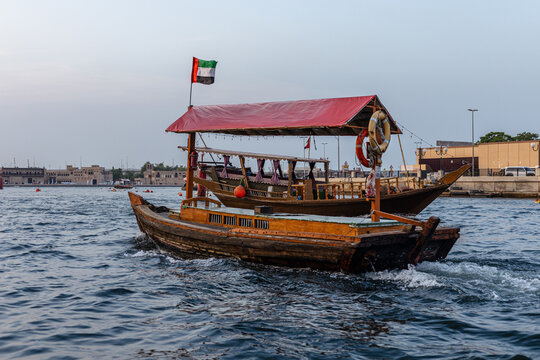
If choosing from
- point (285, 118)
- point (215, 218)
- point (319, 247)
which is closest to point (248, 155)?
point (285, 118)

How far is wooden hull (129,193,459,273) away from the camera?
35.7ft

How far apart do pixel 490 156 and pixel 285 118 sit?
201 ft

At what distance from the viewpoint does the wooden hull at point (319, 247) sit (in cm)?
1088

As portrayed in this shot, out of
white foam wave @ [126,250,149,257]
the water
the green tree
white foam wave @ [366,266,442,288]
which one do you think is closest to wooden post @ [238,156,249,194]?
white foam wave @ [126,250,149,257]

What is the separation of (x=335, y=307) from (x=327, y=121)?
8.23 m

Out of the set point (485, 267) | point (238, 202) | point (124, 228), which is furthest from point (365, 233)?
point (124, 228)

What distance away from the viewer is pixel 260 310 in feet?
29.5

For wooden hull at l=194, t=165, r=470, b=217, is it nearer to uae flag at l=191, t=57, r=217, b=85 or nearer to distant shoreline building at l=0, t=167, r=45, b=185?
uae flag at l=191, t=57, r=217, b=85

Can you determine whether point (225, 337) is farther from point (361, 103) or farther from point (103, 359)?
point (361, 103)

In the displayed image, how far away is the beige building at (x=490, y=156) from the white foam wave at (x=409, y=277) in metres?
55.3

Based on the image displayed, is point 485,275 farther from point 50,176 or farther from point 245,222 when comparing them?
point 50,176

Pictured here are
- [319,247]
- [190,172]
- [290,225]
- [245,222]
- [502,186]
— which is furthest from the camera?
[502,186]

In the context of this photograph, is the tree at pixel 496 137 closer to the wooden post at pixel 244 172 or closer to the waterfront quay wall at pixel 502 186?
the waterfront quay wall at pixel 502 186

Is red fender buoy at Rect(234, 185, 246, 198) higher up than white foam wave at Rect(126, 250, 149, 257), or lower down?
higher up
